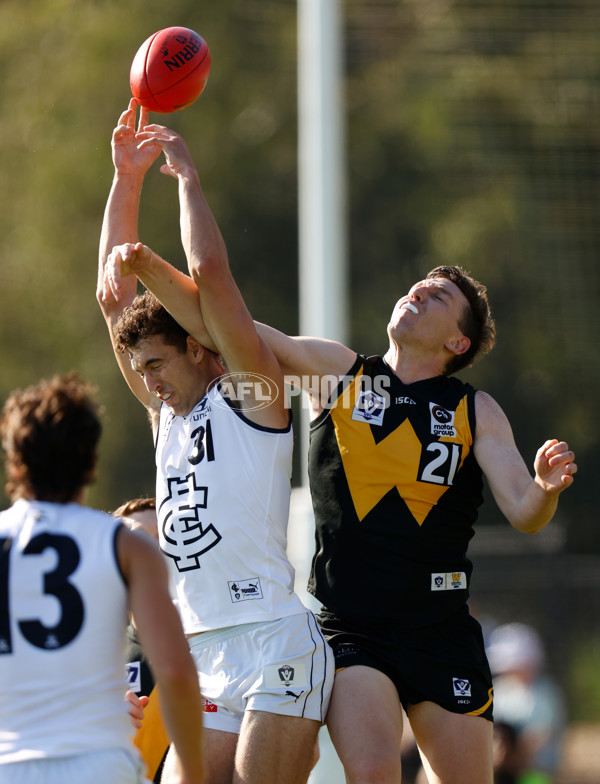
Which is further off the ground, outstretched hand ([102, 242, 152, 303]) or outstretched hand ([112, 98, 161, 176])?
outstretched hand ([112, 98, 161, 176])

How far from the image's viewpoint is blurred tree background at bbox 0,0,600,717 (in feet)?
49.1

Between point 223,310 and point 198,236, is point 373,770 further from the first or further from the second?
point 198,236

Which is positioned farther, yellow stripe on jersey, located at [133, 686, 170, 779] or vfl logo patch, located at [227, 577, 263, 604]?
yellow stripe on jersey, located at [133, 686, 170, 779]

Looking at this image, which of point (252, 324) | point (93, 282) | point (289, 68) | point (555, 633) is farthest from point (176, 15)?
point (252, 324)

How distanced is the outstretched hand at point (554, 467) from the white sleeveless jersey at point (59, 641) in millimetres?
1724

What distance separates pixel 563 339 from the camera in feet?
51.2

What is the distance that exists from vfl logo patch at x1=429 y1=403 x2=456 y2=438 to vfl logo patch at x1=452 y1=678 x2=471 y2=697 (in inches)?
32.8

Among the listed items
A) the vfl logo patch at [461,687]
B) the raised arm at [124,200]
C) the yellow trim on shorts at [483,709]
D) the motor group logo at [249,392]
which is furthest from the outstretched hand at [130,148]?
the yellow trim on shorts at [483,709]

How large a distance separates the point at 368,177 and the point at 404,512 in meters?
14.0

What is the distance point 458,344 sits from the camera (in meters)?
4.23

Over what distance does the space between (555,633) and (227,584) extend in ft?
31.2

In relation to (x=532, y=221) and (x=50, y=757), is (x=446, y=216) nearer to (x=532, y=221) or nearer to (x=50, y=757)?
(x=532, y=221)

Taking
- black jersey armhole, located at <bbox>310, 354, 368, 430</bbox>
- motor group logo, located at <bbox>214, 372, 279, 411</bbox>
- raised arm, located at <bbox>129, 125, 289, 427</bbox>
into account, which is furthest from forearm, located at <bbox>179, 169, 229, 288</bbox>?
black jersey armhole, located at <bbox>310, 354, 368, 430</bbox>

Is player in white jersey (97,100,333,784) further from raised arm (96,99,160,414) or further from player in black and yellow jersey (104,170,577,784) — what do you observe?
raised arm (96,99,160,414)
